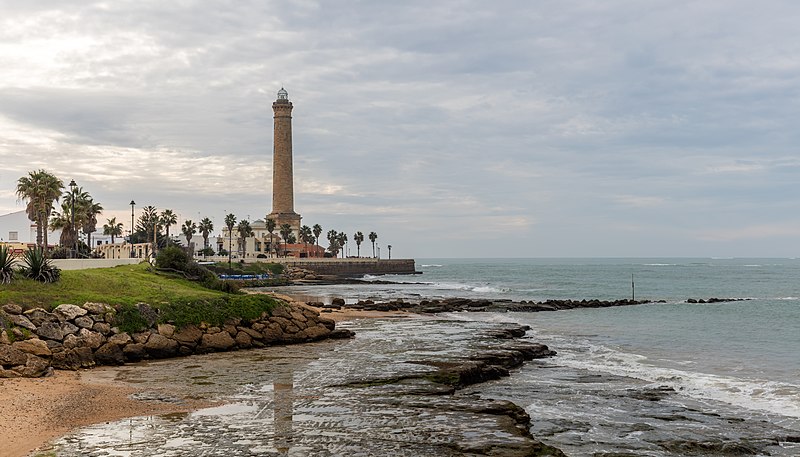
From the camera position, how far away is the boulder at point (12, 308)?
74.9ft

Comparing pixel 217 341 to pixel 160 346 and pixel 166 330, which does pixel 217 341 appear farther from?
pixel 160 346

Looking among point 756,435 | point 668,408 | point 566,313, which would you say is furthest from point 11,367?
point 566,313

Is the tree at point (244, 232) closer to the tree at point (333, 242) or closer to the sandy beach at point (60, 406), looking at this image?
the tree at point (333, 242)

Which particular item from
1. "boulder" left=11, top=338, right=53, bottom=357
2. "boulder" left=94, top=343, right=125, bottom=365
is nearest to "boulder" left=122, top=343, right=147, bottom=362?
"boulder" left=94, top=343, right=125, bottom=365

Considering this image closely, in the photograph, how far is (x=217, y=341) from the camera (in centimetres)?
2677

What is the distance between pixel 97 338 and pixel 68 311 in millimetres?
1425

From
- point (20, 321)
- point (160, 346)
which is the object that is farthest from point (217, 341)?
point (20, 321)

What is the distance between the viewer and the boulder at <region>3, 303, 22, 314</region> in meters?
22.8

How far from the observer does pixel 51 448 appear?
43.3 feet

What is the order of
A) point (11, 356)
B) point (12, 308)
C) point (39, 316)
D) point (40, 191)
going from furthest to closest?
point (40, 191), point (39, 316), point (12, 308), point (11, 356)

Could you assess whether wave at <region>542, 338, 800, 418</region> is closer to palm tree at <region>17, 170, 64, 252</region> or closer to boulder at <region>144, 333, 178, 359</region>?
boulder at <region>144, 333, 178, 359</region>

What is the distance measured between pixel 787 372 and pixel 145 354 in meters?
22.8

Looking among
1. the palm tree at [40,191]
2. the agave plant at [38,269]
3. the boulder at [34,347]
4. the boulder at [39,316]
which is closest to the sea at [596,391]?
the boulder at [34,347]

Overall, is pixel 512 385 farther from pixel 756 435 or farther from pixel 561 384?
pixel 756 435
